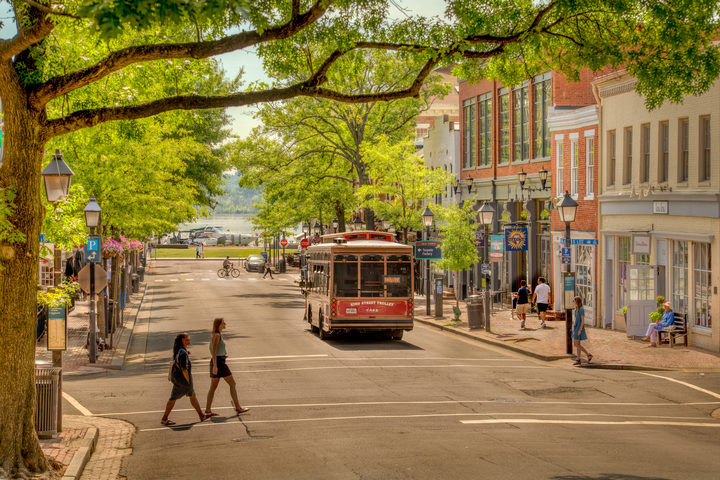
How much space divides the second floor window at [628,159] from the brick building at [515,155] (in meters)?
5.88

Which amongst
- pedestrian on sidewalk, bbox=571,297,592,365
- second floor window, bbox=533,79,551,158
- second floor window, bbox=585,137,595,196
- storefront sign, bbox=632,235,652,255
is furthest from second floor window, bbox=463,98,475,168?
pedestrian on sidewalk, bbox=571,297,592,365

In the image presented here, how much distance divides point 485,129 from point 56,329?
31.5 meters

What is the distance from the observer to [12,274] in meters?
9.55

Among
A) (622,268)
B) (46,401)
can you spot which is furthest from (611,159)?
(46,401)

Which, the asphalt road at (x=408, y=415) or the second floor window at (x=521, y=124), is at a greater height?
the second floor window at (x=521, y=124)

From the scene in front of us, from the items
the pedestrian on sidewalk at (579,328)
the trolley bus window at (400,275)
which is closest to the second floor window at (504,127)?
the trolley bus window at (400,275)

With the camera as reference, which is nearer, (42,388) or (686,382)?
(42,388)

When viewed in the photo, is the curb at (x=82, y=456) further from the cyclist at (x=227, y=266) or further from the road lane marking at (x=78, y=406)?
the cyclist at (x=227, y=266)

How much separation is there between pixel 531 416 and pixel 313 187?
3836cm

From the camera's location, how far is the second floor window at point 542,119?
118 ft

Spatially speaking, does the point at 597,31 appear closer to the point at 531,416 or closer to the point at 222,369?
the point at 531,416

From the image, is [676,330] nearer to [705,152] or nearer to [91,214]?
[705,152]

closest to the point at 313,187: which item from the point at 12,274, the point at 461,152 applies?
the point at 461,152

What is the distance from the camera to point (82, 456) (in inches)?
429
